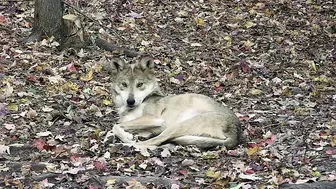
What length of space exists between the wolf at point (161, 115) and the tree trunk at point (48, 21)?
4.46 metres

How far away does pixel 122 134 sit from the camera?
8.41 m

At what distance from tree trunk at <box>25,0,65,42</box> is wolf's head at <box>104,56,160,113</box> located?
4.45 meters

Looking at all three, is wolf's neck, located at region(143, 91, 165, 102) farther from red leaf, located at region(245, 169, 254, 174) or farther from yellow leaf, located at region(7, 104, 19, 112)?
red leaf, located at region(245, 169, 254, 174)

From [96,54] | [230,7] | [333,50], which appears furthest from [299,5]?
[96,54]

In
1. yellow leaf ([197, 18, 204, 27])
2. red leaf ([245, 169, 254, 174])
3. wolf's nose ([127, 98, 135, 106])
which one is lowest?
red leaf ([245, 169, 254, 174])

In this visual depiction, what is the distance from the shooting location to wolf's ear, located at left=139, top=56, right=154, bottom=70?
902 centimetres

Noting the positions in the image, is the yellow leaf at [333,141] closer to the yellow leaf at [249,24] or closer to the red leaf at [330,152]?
the red leaf at [330,152]

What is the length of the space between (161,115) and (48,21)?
17.8 ft

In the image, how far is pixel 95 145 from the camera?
321 inches

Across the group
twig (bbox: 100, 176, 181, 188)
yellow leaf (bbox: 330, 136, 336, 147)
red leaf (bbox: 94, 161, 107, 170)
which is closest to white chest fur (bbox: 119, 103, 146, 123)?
red leaf (bbox: 94, 161, 107, 170)

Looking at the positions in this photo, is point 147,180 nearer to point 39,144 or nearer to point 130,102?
point 39,144

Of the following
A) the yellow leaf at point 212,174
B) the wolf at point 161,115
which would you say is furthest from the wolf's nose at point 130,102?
the yellow leaf at point 212,174

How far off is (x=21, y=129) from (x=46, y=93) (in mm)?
1820

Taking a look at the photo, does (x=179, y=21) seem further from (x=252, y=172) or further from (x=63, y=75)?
(x=252, y=172)
